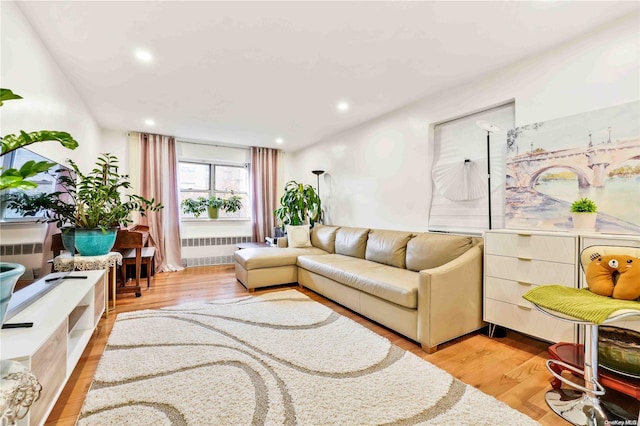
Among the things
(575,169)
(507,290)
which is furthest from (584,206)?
(507,290)

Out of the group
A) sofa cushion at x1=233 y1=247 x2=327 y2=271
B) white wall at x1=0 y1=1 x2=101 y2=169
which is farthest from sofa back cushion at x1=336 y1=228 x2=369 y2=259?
white wall at x1=0 y1=1 x2=101 y2=169

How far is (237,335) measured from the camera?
89.7 inches

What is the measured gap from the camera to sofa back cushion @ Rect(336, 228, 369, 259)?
3.68 metres

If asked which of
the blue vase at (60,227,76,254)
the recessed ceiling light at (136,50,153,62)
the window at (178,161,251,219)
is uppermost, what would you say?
the recessed ceiling light at (136,50,153,62)

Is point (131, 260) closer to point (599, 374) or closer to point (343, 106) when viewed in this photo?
point (343, 106)

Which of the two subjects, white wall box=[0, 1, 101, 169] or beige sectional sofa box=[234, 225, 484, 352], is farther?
beige sectional sofa box=[234, 225, 484, 352]

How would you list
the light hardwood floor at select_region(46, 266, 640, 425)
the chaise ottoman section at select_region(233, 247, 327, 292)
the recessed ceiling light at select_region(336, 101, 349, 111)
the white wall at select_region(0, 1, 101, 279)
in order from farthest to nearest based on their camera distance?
the chaise ottoman section at select_region(233, 247, 327, 292), the recessed ceiling light at select_region(336, 101, 349, 111), the white wall at select_region(0, 1, 101, 279), the light hardwood floor at select_region(46, 266, 640, 425)

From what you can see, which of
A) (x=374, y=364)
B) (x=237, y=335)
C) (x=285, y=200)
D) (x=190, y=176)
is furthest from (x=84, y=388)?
(x=190, y=176)

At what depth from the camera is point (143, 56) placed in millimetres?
2381

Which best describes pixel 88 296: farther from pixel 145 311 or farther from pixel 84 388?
pixel 145 311

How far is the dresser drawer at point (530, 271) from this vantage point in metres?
1.88

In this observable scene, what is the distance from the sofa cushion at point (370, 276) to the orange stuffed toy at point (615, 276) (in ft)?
3.33

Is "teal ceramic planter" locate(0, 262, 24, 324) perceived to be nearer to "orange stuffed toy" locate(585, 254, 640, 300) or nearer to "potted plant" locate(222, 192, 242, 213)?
"orange stuffed toy" locate(585, 254, 640, 300)

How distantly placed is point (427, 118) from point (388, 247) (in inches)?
60.5
